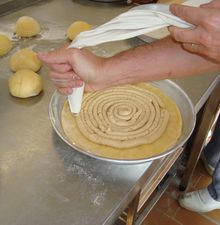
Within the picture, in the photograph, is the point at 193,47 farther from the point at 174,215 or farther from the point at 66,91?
the point at 174,215

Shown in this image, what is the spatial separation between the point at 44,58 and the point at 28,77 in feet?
0.45

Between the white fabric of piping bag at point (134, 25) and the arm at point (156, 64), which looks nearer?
the white fabric of piping bag at point (134, 25)

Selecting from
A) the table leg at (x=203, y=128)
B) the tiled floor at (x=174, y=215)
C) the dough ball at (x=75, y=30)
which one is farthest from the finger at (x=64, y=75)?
the tiled floor at (x=174, y=215)

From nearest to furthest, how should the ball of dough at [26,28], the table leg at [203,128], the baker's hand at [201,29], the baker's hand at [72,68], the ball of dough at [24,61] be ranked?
the baker's hand at [201,29]
the baker's hand at [72,68]
the ball of dough at [24,61]
the ball of dough at [26,28]
the table leg at [203,128]

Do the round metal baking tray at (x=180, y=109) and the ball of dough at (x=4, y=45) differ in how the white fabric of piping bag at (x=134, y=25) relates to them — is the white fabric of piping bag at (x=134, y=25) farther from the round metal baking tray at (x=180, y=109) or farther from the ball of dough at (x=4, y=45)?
the ball of dough at (x=4, y=45)

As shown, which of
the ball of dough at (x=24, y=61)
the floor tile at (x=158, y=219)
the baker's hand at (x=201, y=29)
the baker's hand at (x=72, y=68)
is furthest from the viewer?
the floor tile at (x=158, y=219)

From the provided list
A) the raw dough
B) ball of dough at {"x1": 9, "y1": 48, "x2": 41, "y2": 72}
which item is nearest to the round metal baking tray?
the raw dough

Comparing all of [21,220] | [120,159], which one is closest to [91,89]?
[120,159]

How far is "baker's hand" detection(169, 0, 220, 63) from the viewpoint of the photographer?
45 centimetres

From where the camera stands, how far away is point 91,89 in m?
0.62

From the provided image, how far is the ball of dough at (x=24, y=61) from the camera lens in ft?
2.32

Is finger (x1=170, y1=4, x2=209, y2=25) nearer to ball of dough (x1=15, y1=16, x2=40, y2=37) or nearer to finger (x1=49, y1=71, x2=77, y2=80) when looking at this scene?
finger (x1=49, y1=71, x2=77, y2=80)

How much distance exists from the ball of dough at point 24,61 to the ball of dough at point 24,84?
0.13ft

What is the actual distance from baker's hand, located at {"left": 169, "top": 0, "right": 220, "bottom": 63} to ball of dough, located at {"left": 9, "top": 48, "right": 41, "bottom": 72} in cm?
34
